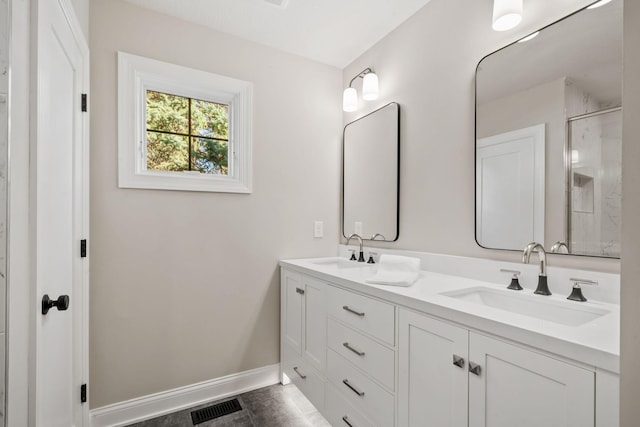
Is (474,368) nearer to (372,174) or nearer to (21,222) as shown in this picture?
(21,222)

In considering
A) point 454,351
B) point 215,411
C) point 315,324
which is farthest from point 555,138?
point 215,411

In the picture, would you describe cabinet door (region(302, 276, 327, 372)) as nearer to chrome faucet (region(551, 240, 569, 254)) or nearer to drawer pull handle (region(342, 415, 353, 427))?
drawer pull handle (region(342, 415, 353, 427))

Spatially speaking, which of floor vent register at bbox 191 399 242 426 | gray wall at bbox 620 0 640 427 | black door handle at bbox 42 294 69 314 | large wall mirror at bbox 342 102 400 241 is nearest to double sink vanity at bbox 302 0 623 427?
gray wall at bbox 620 0 640 427

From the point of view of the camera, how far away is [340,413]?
1.55m

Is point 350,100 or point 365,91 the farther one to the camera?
point 350,100

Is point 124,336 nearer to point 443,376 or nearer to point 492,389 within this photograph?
point 443,376

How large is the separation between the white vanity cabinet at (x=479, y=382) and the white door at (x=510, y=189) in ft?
2.08

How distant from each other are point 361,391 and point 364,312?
14.2 inches

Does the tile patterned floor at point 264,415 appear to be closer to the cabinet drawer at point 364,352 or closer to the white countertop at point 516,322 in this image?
the cabinet drawer at point 364,352

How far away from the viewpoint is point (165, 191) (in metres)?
1.92

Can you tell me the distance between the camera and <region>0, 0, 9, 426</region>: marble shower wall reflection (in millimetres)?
698

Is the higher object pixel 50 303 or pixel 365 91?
pixel 365 91

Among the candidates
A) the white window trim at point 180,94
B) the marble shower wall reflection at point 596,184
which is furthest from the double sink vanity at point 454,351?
the white window trim at point 180,94

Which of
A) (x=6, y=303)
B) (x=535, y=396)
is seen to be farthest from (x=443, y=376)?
(x=6, y=303)
